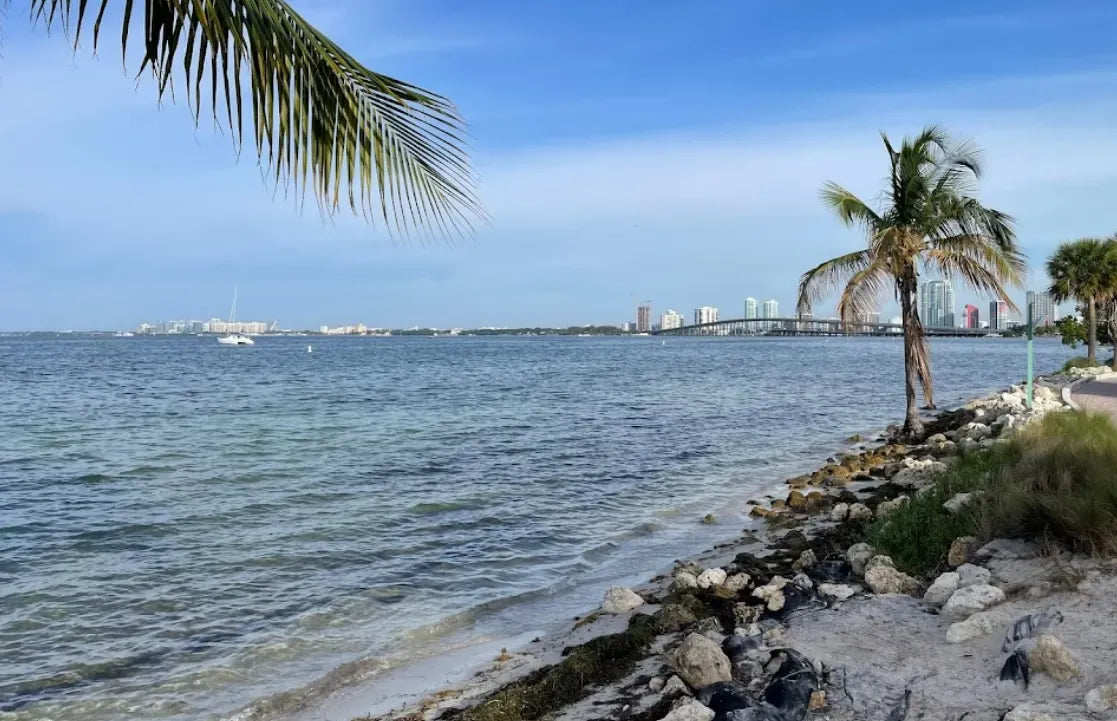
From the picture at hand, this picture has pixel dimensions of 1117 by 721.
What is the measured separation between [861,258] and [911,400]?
4.26m

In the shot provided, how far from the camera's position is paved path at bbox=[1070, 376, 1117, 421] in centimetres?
1850

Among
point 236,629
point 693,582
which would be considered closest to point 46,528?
point 236,629

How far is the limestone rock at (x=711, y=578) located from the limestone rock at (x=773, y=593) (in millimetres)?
594

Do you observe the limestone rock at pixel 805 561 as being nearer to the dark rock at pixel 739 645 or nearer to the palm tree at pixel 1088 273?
the dark rock at pixel 739 645

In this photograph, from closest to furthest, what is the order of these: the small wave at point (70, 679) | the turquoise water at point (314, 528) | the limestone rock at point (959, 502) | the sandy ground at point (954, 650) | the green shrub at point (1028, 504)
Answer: the sandy ground at point (954, 650) < the green shrub at point (1028, 504) < the small wave at point (70, 679) < the turquoise water at point (314, 528) < the limestone rock at point (959, 502)

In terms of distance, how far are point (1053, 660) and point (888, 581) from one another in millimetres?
2606

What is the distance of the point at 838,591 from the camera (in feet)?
26.0

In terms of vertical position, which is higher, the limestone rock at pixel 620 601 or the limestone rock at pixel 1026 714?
the limestone rock at pixel 1026 714

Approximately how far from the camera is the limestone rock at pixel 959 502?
9389 millimetres

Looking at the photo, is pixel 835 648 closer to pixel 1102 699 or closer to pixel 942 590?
pixel 942 590

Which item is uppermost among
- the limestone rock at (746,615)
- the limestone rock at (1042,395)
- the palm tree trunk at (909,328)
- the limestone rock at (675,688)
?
the palm tree trunk at (909,328)

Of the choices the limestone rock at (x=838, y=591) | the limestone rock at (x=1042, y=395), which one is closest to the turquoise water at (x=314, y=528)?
the limestone rock at (x=838, y=591)

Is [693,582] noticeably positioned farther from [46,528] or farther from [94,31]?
[46,528]

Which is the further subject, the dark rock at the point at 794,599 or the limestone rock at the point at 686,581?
the limestone rock at the point at 686,581
